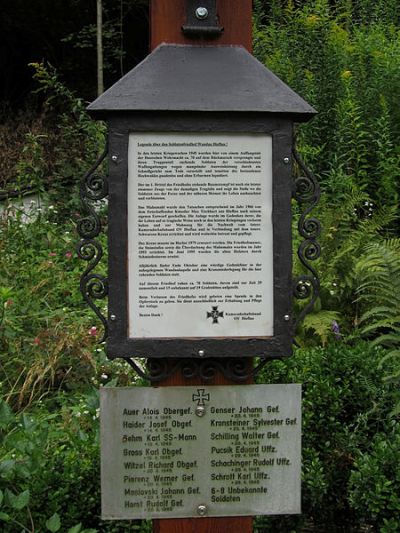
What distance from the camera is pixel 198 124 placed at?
8.92 ft

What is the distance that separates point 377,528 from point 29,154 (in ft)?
25.1

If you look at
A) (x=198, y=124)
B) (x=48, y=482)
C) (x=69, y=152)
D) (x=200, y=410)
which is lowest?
(x=48, y=482)

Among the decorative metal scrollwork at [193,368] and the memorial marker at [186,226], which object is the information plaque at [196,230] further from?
the decorative metal scrollwork at [193,368]

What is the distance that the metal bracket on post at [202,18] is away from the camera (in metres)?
2.81

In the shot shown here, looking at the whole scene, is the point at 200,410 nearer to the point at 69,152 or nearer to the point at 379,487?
the point at 379,487

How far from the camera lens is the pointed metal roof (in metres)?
2.69

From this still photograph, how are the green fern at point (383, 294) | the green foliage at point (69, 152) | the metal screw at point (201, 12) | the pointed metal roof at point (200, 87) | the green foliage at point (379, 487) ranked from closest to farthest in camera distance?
1. the pointed metal roof at point (200, 87)
2. the metal screw at point (201, 12)
3. the green foliage at point (379, 487)
4. the green fern at point (383, 294)
5. the green foliage at point (69, 152)

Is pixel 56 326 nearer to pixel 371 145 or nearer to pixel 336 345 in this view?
pixel 336 345

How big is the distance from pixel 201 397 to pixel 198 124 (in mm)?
1033

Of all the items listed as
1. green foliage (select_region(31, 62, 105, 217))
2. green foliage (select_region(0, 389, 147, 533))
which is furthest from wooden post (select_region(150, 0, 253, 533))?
green foliage (select_region(31, 62, 105, 217))

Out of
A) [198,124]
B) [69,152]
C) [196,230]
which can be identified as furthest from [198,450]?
[69,152]

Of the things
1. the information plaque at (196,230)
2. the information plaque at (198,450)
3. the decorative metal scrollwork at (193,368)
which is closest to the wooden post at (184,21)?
the information plaque at (196,230)

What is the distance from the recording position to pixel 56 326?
5090mm

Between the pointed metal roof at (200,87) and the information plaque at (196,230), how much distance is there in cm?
11
